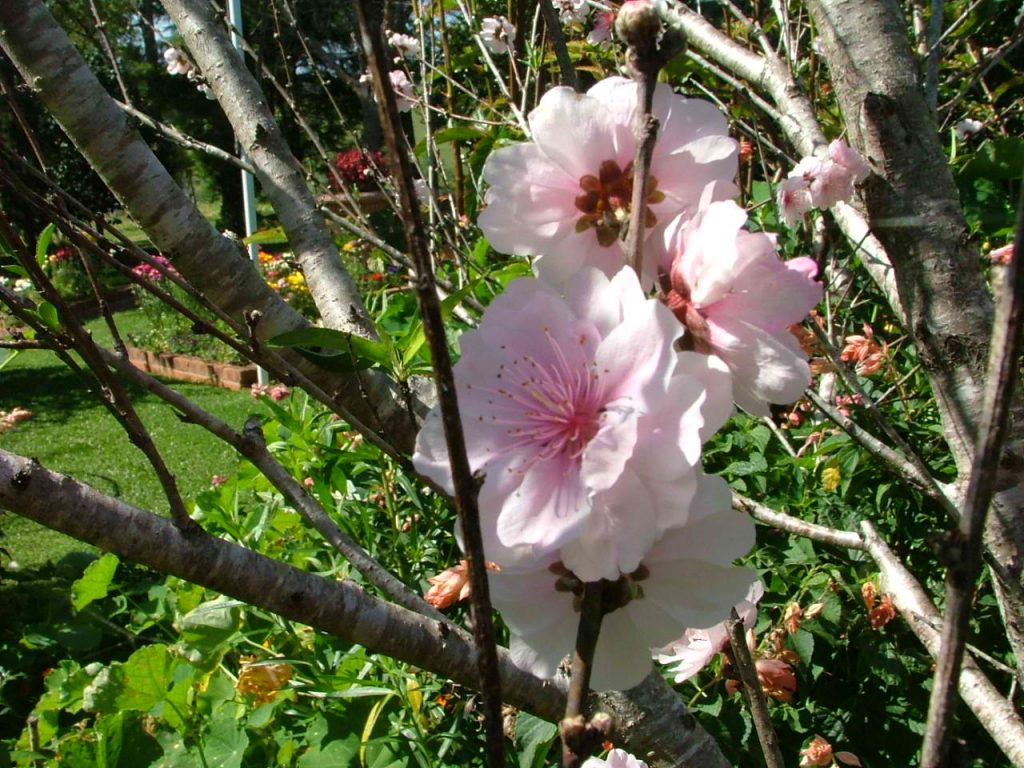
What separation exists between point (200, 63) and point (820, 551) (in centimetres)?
192

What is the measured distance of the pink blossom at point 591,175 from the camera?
65 cm

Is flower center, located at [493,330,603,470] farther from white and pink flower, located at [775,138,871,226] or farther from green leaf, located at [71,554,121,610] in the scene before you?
green leaf, located at [71,554,121,610]

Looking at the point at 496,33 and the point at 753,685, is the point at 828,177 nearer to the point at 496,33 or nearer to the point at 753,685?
the point at 753,685

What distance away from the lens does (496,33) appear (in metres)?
3.45

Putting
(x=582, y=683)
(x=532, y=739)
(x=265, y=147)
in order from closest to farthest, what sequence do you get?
(x=582, y=683) < (x=265, y=147) < (x=532, y=739)

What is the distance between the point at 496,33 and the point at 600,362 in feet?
10.4

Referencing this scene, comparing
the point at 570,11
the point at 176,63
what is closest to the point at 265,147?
the point at 570,11

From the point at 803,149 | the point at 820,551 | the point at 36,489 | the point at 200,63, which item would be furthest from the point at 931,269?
the point at 820,551

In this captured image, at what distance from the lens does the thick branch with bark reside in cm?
85

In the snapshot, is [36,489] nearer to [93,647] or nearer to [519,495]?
[519,495]

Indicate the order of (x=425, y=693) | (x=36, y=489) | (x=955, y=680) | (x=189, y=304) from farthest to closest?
1. (x=189, y=304)
2. (x=425, y=693)
3. (x=36, y=489)
4. (x=955, y=680)

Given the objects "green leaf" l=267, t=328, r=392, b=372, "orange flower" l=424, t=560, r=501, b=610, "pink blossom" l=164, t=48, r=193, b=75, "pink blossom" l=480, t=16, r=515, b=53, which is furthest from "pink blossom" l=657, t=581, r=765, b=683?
"pink blossom" l=164, t=48, r=193, b=75

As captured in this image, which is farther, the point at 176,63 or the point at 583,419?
the point at 176,63

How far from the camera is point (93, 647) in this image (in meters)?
3.12
